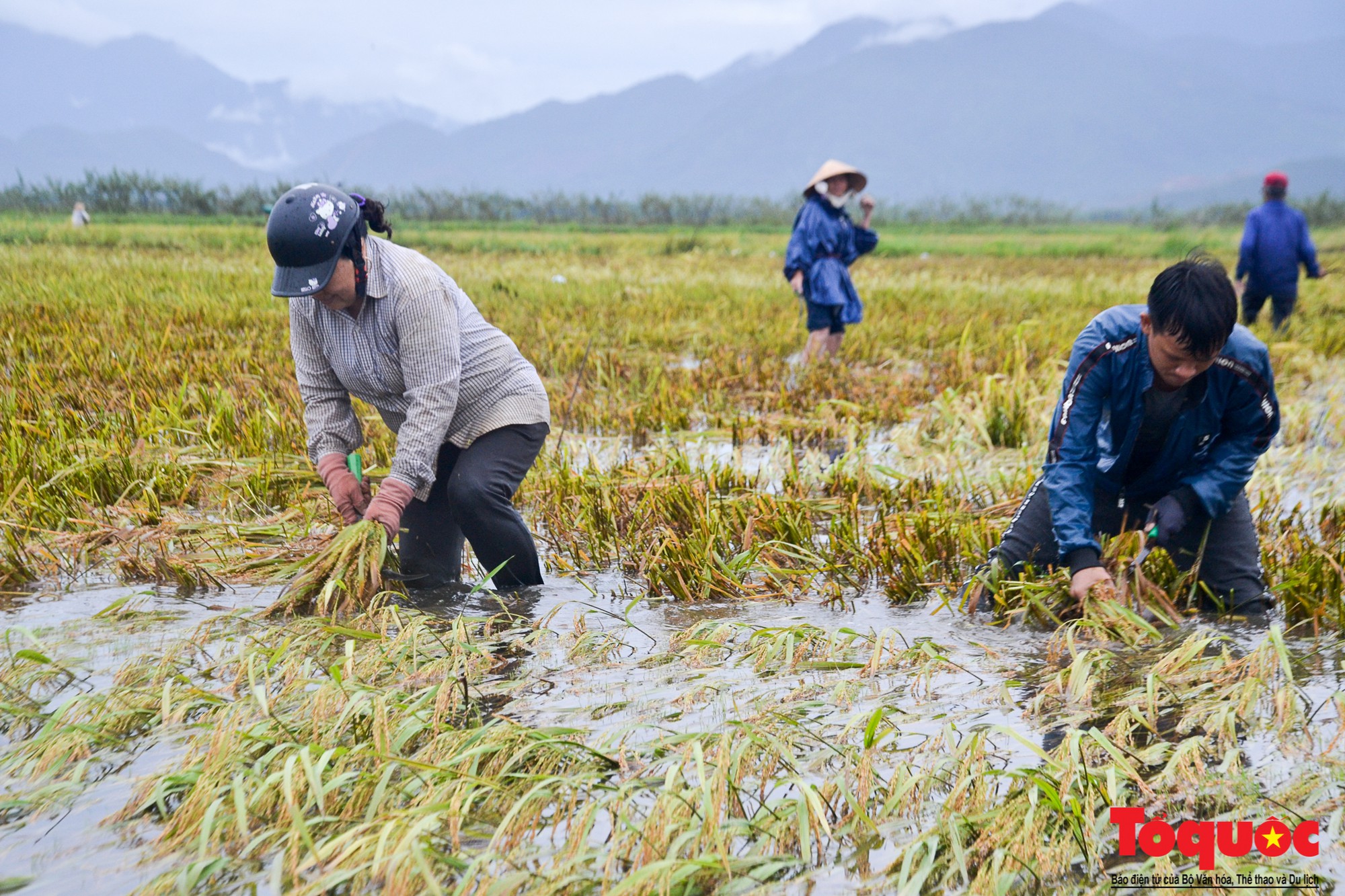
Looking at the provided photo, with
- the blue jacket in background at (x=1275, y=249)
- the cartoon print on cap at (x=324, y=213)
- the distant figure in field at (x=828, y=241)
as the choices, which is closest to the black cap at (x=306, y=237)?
the cartoon print on cap at (x=324, y=213)

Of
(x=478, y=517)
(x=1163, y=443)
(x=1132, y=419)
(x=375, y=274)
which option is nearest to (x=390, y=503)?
(x=478, y=517)

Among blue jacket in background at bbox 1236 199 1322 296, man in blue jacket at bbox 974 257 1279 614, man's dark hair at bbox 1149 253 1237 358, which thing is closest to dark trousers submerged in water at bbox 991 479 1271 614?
man in blue jacket at bbox 974 257 1279 614

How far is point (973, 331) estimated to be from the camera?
8672 millimetres

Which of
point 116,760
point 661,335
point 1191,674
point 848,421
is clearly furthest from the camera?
point 661,335

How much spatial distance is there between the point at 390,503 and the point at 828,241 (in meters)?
4.63

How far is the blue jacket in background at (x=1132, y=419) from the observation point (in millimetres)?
2666

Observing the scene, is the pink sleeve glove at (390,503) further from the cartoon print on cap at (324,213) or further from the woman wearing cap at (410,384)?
the cartoon print on cap at (324,213)

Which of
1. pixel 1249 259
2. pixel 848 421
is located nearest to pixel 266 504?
pixel 848 421

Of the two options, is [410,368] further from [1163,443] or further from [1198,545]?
[1198,545]

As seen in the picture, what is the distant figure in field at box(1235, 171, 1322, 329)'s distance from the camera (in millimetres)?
8070

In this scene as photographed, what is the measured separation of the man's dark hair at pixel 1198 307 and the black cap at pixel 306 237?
216 cm

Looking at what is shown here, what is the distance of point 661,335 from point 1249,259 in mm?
5314

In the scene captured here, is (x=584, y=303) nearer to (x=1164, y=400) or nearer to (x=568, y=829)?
(x=1164, y=400)

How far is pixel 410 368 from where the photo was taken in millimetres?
2707
